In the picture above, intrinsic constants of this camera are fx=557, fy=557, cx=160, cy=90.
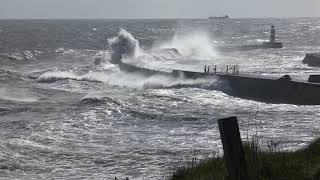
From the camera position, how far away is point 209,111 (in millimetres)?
28625

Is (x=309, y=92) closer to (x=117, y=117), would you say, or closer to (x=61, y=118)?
(x=117, y=117)

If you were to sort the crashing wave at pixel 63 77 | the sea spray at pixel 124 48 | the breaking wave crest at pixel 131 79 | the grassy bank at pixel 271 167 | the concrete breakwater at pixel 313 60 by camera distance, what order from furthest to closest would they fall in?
1. the sea spray at pixel 124 48
2. the concrete breakwater at pixel 313 60
3. the crashing wave at pixel 63 77
4. the breaking wave crest at pixel 131 79
5. the grassy bank at pixel 271 167

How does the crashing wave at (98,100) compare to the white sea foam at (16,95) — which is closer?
the crashing wave at (98,100)

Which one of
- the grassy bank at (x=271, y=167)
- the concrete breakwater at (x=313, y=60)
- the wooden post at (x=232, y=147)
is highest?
the wooden post at (x=232, y=147)

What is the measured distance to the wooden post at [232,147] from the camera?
21.0 ft

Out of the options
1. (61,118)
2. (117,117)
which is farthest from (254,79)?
(61,118)

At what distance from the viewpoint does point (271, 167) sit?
929 cm

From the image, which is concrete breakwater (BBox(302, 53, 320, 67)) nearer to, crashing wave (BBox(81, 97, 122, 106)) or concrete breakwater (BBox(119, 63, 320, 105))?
concrete breakwater (BBox(119, 63, 320, 105))

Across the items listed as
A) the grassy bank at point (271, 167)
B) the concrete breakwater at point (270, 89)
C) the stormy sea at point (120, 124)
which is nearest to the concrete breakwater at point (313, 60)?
the stormy sea at point (120, 124)

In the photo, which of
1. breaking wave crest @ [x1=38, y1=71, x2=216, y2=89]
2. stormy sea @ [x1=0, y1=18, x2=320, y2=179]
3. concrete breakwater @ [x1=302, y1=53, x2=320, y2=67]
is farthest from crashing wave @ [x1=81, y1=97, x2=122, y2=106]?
concrete breakwater @ [x1=302, y1=53, x2=320, y2=67]

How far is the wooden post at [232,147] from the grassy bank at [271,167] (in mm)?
1535

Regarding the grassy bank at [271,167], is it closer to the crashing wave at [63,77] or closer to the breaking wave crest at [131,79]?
the breaking wave crest at [131,79]

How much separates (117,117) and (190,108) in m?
4.89

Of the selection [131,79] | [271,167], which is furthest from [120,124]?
[131,79]
